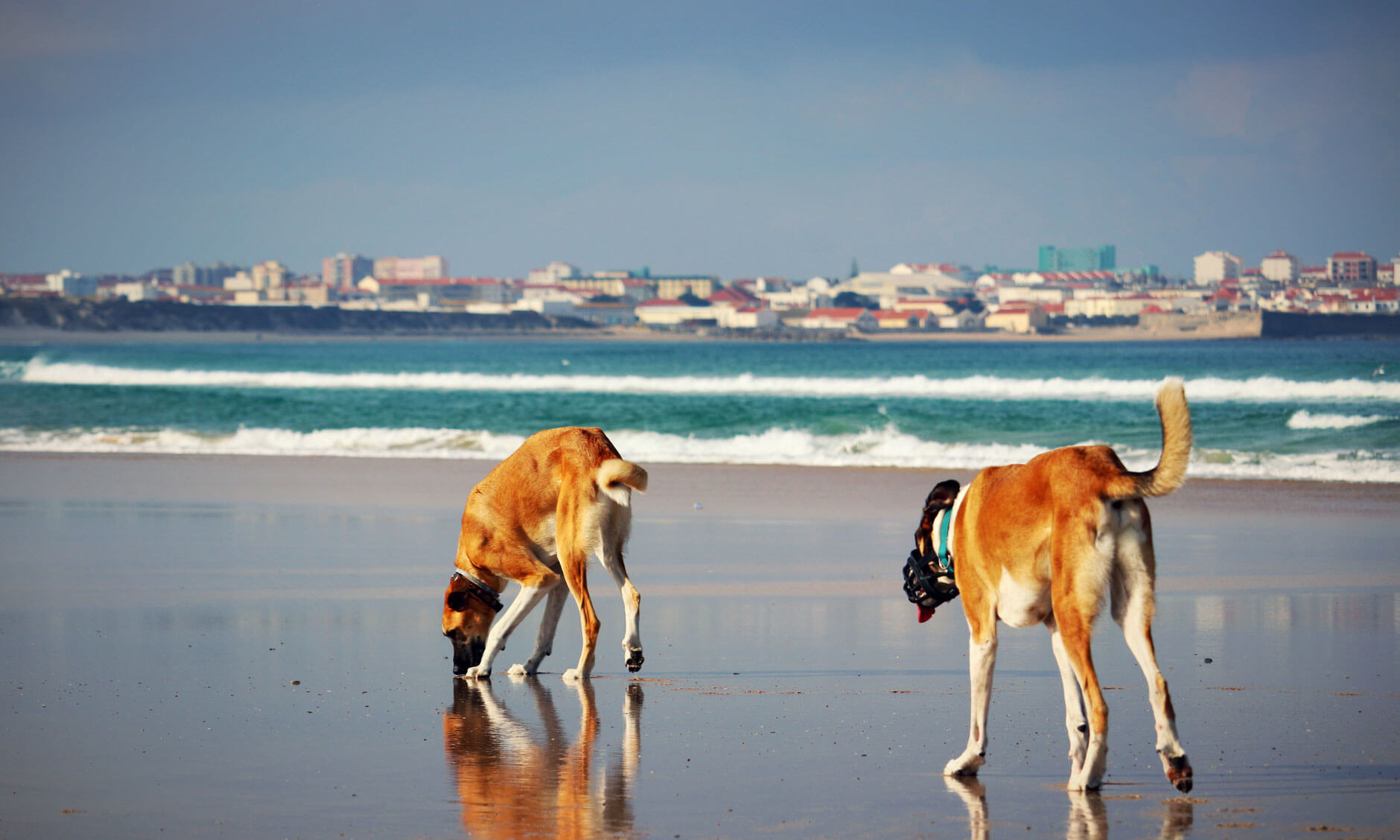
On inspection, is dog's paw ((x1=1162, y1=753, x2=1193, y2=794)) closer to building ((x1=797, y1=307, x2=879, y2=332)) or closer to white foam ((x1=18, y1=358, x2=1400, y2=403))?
white foam ((x1=18, y1=358, x2=1400, y2=403))


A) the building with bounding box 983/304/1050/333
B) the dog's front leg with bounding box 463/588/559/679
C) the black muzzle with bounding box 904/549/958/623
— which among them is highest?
the building with bounding box 983/304/1050/333

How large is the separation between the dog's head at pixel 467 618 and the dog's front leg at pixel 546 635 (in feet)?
0.85

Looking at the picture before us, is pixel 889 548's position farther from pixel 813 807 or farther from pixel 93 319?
pixel 93 319

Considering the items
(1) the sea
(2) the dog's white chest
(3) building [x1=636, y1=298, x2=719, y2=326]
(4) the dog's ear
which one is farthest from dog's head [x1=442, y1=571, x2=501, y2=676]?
(3) building [x1=636, y1=298, x2=719, y2=326]

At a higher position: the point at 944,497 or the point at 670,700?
the point at 944,497

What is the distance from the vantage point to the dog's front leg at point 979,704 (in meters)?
5.52

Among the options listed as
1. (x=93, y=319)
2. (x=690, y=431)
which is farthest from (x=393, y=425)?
(x=93, y=319)

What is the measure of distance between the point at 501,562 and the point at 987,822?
3.47 m

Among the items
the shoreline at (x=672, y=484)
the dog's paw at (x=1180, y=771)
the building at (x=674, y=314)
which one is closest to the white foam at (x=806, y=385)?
the shoreline at (x=672, y=484)

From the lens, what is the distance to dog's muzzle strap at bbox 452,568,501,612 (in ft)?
25.1

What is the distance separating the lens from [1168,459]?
16.4 ft

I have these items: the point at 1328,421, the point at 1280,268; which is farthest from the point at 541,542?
the point at 1280,268

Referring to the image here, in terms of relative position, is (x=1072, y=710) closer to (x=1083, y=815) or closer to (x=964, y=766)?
(x=964, y=766)

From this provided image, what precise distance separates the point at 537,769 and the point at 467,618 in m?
2.00
